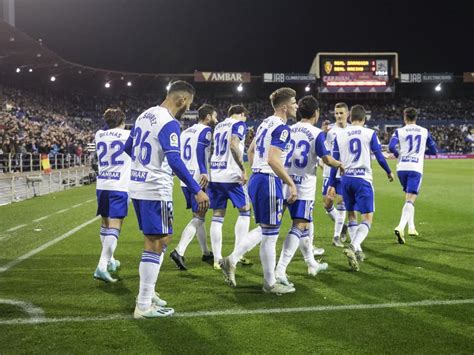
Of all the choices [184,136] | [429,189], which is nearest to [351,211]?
[184,136]

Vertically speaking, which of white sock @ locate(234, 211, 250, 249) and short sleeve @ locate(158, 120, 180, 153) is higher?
short sleeve @ locate(158, 120, 180, 153)

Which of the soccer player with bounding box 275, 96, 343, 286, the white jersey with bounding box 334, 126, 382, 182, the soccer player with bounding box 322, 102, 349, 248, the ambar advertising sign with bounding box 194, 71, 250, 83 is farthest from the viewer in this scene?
the ambar advertising sign with bounding box 194, 71, 250, 83

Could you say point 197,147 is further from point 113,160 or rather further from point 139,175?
point 139,175

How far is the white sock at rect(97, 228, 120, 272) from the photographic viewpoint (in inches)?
242

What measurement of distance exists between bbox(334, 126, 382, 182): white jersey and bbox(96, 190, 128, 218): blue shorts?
320 cm

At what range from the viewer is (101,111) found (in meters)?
60.9

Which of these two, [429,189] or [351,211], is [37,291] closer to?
[351,211]

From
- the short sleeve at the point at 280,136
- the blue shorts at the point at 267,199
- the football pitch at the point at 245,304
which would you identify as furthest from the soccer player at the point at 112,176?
the short sleeve at the point at 280,136

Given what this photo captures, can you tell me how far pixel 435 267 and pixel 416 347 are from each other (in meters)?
3.15

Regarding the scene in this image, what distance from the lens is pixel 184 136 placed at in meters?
7.63

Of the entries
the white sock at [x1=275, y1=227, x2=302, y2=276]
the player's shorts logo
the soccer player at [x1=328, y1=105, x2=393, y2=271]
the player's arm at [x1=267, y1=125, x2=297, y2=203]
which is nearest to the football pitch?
the white sock at [x1=275, y1=227, x2=302, y2=276]

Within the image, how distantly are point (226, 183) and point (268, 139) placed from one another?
1.88m

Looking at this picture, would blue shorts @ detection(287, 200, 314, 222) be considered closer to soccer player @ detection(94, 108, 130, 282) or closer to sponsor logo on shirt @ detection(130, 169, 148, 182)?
sponsor logo on shirt @ detection(130, 169, 148, 182)

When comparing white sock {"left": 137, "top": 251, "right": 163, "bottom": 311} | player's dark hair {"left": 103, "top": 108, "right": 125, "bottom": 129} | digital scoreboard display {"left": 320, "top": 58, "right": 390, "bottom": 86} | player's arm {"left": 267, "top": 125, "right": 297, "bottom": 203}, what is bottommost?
white sock {"left": 137, "top": 251, "right": 163, "bottom": 311}
